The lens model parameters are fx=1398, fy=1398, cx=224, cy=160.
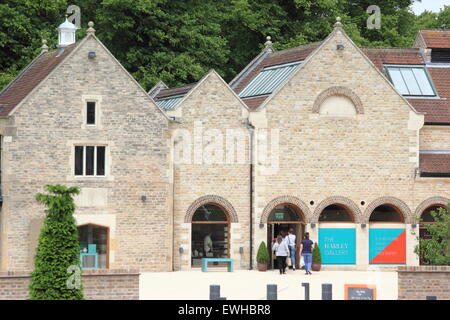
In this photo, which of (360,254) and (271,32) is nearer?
(360,254)

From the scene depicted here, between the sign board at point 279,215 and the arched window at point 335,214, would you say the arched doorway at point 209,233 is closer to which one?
the sign board at point 279,215

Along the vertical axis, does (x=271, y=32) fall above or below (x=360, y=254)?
above

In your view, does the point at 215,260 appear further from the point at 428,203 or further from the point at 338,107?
the point at 428,203

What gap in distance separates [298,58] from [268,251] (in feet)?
27.0

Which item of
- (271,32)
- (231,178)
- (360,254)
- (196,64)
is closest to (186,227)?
(231,178)

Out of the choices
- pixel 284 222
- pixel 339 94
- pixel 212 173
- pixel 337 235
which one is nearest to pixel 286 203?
pixel 284 222

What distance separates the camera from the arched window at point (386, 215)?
56688 millimetres

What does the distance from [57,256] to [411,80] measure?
87.5 ft

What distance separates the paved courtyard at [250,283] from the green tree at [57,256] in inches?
183

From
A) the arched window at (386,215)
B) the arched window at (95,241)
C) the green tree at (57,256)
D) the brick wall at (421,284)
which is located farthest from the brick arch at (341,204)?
the green tree at (57,256)
